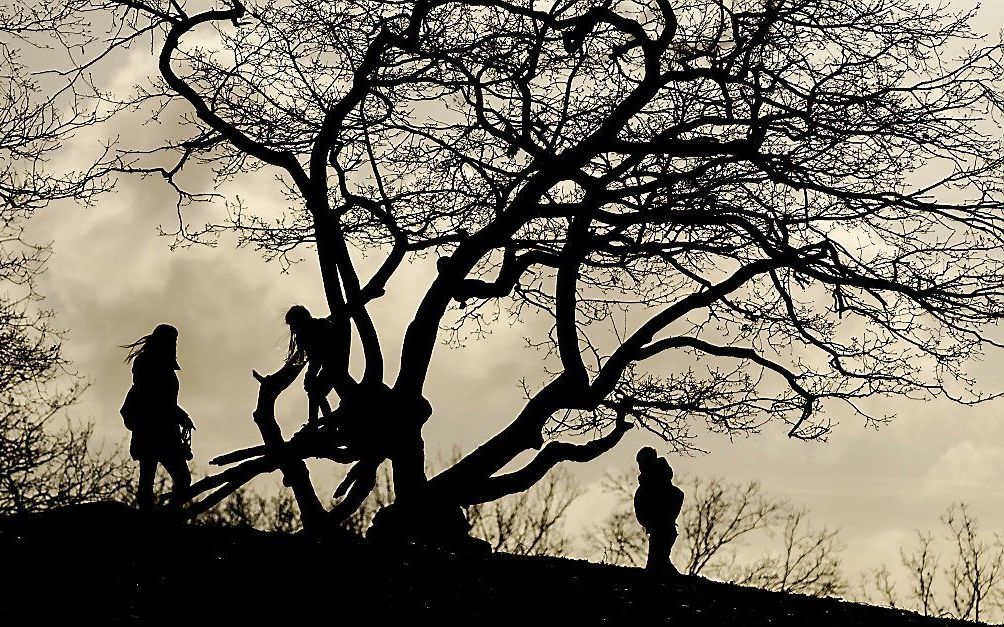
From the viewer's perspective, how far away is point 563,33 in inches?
537

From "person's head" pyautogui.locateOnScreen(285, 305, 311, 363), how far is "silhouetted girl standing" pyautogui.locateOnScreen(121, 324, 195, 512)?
158cm

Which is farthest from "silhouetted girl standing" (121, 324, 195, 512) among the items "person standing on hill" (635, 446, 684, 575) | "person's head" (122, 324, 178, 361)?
"person standing on hill" (635, 446, 684, 575)

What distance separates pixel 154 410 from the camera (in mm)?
12508

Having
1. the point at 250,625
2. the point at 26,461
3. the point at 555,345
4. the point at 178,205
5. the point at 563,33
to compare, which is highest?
the point at 563,33

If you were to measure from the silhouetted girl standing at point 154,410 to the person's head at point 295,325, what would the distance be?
1579 mm

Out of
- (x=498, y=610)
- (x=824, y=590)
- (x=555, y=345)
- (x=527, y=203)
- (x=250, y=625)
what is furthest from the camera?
(x=824, y=590)

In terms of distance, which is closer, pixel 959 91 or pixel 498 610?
pixel 498 610

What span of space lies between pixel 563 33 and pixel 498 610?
7232 mm

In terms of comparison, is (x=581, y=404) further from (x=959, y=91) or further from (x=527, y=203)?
(x=959, y=91)

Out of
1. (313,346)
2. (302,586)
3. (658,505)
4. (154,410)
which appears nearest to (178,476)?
(154,410)

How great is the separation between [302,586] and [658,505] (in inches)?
212

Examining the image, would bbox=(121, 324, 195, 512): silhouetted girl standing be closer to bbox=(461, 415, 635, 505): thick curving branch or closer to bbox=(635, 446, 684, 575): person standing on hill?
bbox=(461, 415, 635, 505): thick curving branch

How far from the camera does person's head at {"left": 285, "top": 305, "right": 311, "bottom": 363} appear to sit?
544 inches

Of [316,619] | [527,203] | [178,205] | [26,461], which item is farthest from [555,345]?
[316,619]
